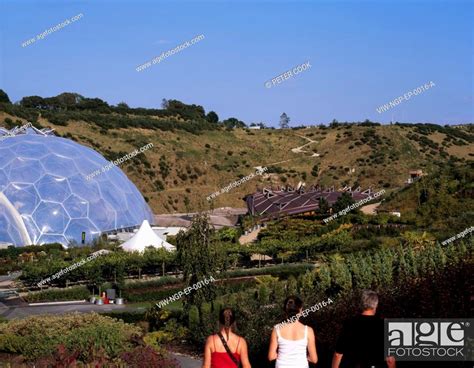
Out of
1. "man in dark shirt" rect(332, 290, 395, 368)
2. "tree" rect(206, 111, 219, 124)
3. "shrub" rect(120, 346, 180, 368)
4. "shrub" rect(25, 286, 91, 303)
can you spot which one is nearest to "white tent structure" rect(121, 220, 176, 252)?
"shrub" rect(25, 286, 91, 303)

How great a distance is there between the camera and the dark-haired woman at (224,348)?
8734 millimetres

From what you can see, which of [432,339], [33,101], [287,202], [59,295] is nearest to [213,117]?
[33,101]

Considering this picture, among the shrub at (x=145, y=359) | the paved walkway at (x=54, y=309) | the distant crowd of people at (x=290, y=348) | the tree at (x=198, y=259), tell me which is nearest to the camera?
the distant crowd of people at (x=290, y=348)

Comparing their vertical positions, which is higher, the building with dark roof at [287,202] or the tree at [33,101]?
the tree at [33,101]

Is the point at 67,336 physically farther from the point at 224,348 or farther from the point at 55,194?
the point at 55,194

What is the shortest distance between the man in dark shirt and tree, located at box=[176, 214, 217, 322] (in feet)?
42.0

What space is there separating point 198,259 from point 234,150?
74.8m

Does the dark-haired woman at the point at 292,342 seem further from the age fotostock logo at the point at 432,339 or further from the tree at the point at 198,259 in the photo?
the tree at the point at 198,259

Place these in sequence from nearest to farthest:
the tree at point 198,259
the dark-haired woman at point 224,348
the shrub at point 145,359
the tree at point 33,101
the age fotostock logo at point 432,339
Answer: the dark-haired woman at point 224,348 → the age fotostock logo at point 432,339 → the shrub at point 145,359 → the tree at point 198,259 → the tree at point 33,101

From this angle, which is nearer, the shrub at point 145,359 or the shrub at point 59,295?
the shrub at point 145,359

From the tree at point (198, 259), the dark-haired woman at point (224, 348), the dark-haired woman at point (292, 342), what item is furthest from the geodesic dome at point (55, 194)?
the dark-haired woman at point (292, 342)

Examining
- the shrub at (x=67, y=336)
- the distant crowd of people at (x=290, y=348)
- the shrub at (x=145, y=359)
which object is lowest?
the shrub at (x=145, y=359)

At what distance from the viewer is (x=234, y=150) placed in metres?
95.8

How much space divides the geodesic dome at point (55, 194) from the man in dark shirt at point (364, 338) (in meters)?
34.6
